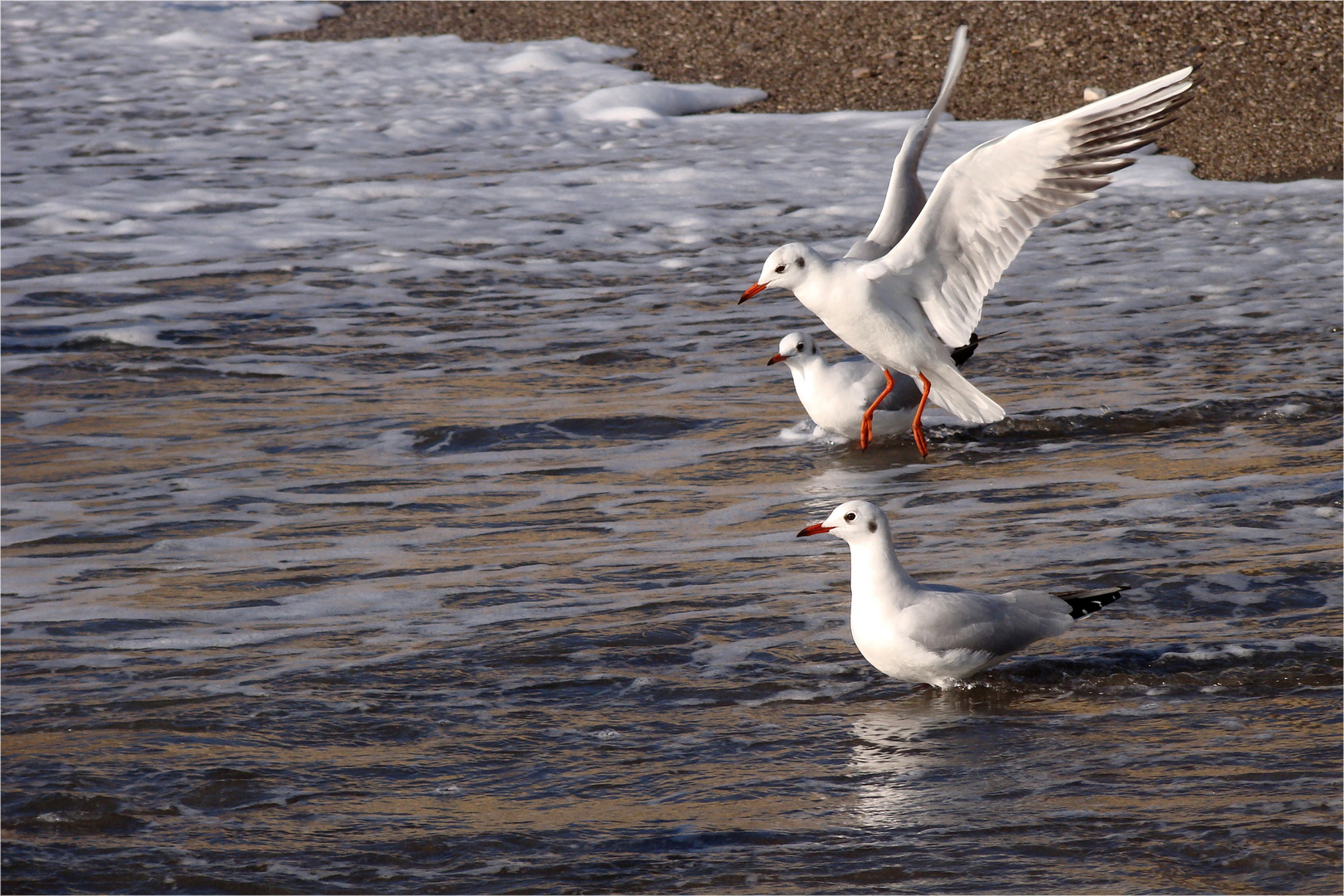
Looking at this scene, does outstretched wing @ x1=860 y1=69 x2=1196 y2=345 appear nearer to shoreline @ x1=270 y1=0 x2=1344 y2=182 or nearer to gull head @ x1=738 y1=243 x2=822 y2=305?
gull head @ x1=738 y1=243 x2=822 y2=305

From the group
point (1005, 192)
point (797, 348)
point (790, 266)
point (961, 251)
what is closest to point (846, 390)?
point (797, 348)

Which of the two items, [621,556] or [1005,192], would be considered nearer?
[621,556]

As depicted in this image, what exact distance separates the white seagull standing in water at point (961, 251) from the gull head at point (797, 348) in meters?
0.34

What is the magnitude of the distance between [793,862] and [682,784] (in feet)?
1.46

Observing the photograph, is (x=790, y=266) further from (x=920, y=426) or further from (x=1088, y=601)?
(x=1088, y=601)

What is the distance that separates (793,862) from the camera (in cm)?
299

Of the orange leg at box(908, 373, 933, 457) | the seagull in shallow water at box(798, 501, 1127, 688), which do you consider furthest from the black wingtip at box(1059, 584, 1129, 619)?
the orange leg at box(908, 373, 933, 457)

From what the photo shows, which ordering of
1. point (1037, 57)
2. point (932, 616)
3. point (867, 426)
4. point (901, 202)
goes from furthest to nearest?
point (1037, 57) → point (901, 202) → point (867, 426) → point (932, 616)

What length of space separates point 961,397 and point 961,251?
23.9 inches

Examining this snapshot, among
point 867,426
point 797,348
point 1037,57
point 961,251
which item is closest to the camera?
point 961,251

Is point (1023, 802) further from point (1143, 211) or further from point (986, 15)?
point (986, 15)

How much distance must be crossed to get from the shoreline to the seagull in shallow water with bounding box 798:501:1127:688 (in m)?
8.38

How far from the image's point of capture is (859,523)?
410cm

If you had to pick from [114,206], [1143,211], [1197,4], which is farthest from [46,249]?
[1197,4]
